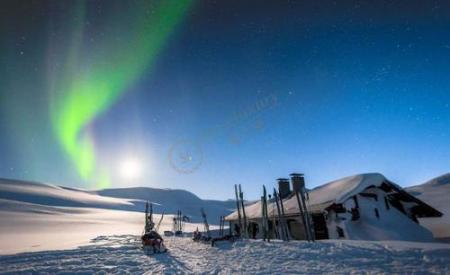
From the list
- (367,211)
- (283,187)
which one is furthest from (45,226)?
(367,211)

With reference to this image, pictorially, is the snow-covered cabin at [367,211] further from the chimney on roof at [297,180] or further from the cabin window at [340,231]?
the chimney on roof at [297,180]

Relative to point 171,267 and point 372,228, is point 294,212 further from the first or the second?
point 171,267

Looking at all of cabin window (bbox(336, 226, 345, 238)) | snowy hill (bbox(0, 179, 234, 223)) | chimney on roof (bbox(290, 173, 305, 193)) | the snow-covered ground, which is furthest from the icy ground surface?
snowy hill (bbox(0, 179, 234, 223))

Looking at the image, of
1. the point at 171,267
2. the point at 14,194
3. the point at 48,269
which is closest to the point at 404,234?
the point at 171,267

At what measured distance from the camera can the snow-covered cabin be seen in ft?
63.7

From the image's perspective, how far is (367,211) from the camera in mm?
20297

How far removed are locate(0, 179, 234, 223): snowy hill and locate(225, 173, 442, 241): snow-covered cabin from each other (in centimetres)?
9652

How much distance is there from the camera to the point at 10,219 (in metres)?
56.4

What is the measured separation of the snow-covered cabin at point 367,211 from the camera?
19.4 meters

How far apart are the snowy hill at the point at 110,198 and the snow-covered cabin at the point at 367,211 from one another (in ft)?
317

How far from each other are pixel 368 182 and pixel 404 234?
425 centimetres

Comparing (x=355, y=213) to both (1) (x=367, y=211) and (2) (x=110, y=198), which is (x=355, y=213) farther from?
(2) (x=110, y=198)

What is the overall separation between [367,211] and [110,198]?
5300 inches

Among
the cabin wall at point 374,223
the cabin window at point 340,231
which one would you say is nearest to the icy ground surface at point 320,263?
the cabin window at point 340,231
